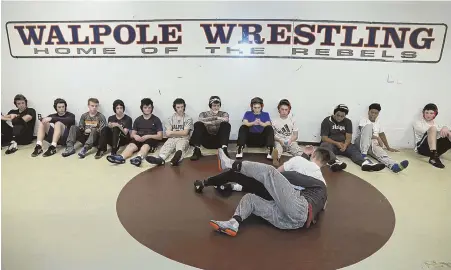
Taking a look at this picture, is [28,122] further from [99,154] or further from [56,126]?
[99,154]

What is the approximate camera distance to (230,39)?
5.77 m

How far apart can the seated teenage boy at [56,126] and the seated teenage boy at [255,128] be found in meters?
2.86

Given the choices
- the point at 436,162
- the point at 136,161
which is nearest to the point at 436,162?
the point at 436,162

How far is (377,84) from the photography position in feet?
19.1

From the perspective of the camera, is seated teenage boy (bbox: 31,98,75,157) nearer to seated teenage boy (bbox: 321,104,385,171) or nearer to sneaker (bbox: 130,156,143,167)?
sneaker (bbox: 130,156,143,167)

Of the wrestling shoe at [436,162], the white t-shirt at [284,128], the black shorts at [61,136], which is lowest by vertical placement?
the wrestling shoe at [436,162]

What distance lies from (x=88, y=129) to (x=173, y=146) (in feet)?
4.90

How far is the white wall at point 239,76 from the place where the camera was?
559cm

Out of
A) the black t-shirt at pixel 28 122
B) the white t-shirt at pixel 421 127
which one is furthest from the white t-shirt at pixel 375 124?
the black t-shirt at pixel 28 122

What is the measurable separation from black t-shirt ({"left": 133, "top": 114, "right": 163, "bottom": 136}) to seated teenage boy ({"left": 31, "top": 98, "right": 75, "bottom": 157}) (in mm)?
1141

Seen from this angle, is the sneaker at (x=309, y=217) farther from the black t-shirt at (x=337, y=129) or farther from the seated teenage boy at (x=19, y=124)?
the seated teenage boy at (x=19, y=124)

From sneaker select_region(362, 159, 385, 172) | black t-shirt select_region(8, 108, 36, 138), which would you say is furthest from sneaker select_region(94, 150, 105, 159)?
sneaker select_region(362, 159, 385, 172)

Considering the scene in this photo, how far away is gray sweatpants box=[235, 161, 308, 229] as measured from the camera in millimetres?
3207

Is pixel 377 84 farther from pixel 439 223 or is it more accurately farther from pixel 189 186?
pixel 189 186
